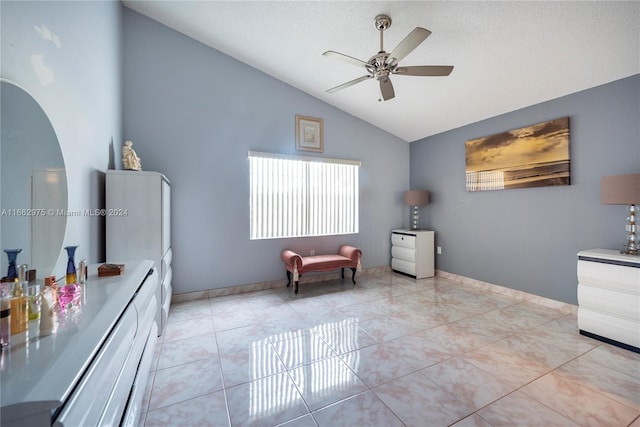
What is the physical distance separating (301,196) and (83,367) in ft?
11.7

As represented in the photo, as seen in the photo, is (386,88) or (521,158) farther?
(521,158)

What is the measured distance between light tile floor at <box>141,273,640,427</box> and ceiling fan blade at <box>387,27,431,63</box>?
8.24 ft

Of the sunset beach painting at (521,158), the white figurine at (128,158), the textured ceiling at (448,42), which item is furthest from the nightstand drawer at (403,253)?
the white figurine at (128,158)

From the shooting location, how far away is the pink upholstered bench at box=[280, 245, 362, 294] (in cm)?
352

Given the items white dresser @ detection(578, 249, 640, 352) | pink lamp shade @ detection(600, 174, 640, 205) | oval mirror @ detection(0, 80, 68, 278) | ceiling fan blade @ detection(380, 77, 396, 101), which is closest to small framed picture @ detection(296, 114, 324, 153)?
ceiling fan blade @ detection(380, 77, 396, 101)

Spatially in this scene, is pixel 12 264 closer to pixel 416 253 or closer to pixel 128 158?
pixel 128 158

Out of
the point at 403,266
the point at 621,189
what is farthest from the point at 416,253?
the point at 621,189

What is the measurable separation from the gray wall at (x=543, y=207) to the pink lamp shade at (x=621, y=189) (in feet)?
1.66

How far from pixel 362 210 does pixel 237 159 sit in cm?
233

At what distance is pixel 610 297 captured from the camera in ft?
7.47

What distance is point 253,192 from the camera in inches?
148

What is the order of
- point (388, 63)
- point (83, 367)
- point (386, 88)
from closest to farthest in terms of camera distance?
point (83, 367) < point (388, 63) < point (386, 88)

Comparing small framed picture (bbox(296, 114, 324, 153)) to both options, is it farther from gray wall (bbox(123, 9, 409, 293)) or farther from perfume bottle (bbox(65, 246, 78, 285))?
perfume bottle (bbox(65, 246, 78, 285))

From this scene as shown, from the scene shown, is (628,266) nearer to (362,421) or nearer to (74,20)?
(362,421)
